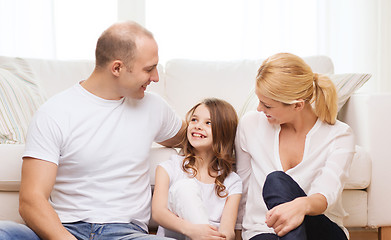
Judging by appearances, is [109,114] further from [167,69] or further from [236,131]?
[167,69]

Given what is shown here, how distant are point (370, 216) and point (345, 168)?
51 cm

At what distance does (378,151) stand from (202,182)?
0.74 m

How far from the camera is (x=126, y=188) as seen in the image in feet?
4.99

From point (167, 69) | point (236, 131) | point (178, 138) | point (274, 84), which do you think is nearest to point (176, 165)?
point (178, 138)

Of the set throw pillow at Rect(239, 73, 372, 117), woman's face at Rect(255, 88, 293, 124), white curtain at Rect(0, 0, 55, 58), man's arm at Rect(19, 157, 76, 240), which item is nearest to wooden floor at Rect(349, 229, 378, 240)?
throw pillow at Rect(239, 73, 372, 117)

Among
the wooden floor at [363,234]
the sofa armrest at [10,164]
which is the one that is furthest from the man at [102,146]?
the wooden floor at [363,234]

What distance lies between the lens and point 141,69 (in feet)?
4.89

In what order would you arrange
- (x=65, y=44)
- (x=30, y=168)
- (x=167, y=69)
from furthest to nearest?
(x=65, y=44)
(x=167, y=69)
(x=30, y=168)

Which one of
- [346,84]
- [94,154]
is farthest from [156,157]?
[346,84]

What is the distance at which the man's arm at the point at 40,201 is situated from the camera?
132 centimetres

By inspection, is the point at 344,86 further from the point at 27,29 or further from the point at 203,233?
the point at 27,29

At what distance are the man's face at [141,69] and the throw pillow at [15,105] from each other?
0.61 meters

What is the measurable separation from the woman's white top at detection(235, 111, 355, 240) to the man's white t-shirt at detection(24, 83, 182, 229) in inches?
13.7

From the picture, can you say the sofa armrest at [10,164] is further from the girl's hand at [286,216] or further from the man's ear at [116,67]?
the girl's hand at [286,216]
